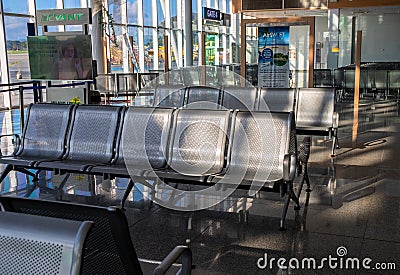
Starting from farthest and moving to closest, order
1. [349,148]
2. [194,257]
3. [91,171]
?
[349,148], [91,171], [194,257]

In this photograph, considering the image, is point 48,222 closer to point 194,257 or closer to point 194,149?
point 194,257

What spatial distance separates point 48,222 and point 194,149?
3389 millimetres

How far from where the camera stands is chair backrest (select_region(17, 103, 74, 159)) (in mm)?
5453

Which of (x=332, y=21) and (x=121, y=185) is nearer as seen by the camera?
(x=121, y=185)

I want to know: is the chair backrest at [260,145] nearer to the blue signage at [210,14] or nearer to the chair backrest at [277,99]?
the chair backrest at [277,99]

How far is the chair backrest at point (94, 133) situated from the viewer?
17.1 feet

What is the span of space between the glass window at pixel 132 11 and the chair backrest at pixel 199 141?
1695 centimetres

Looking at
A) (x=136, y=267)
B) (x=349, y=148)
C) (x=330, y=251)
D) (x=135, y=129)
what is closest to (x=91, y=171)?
A: (x=135, y=129)

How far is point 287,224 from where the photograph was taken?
4316 millimetres

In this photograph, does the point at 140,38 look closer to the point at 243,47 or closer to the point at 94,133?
the point at 243,47

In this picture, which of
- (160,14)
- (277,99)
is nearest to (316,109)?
(277,99)

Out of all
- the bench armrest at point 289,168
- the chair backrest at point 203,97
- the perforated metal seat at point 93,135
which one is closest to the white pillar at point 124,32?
the chair backrest at point 203,97

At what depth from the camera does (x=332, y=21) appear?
17656mm

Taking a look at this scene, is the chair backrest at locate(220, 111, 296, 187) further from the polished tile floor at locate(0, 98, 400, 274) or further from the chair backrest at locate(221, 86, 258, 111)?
the chair backrest at locate(221, 86, 258, 111)
